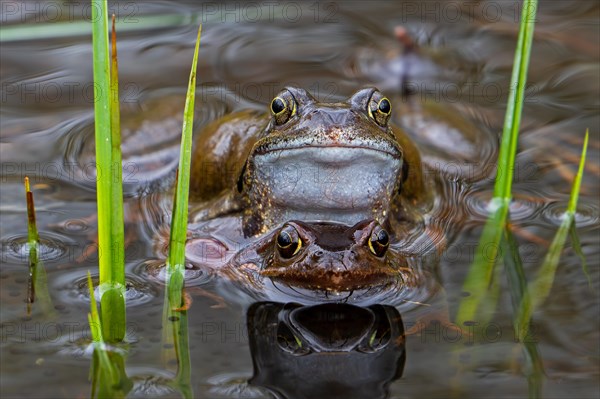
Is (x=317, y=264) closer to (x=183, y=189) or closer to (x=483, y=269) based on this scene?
(x=183, y=189)

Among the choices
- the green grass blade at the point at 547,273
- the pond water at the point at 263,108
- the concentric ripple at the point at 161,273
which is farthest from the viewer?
the concentric ripple at the point at 161,273

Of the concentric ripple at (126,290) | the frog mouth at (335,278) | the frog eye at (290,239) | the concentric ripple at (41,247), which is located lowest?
the concentric ripple at (126,290)

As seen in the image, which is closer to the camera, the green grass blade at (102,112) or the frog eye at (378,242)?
the green grass blade at (102,112)

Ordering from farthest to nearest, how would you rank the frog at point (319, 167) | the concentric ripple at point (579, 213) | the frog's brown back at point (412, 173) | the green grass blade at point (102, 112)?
the frog's brown back at point (412, 173), the concentric ripple at point (579, 213), the frog at point (319, 167), the green grass blade at point (102, 112)

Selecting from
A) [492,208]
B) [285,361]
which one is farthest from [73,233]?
[492,208]

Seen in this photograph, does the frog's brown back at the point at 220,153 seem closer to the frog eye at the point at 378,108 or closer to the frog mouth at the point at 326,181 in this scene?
the frog mouth at the point at 326,181

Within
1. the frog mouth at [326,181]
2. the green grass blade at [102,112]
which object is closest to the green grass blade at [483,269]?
the frog mouth at [326,181]

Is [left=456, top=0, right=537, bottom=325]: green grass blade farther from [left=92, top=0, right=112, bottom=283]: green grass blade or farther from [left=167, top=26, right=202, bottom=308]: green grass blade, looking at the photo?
A: [left=92, top=0, right=112, bottom=283]: green grass blade

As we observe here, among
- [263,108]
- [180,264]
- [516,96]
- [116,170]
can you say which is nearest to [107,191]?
[116,170]
